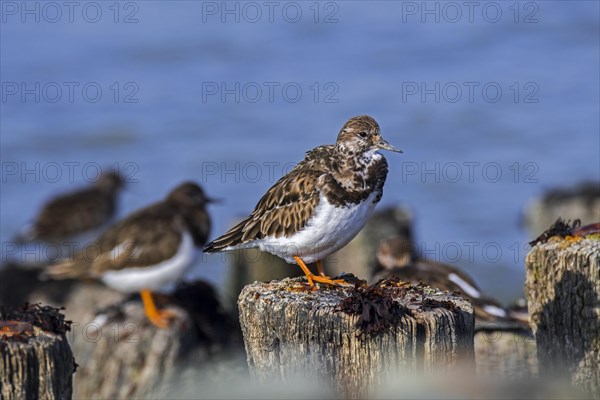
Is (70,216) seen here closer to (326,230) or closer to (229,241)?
(229,241)

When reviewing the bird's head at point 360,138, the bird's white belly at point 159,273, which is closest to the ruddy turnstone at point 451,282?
the bird's head at point 360,138

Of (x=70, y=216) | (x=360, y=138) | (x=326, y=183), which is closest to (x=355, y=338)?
(x=326, y=183)

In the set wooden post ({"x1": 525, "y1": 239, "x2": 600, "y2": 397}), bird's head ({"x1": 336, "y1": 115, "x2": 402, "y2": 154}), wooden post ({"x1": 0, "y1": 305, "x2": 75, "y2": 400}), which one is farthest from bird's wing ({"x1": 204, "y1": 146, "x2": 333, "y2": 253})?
wooden post ({"x1": 0, "y1": 305, "x2": 75, "y2": 400})

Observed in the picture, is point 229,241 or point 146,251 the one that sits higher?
point 146,251

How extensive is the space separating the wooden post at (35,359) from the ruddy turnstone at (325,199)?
189 cm

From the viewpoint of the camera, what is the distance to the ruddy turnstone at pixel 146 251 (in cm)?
1097

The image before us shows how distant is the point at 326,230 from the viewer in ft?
21.6

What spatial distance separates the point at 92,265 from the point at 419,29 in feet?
52.3

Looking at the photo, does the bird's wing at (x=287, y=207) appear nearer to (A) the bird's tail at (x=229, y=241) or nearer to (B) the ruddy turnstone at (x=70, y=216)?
(A) the bird's tail at (x=229, y=241)

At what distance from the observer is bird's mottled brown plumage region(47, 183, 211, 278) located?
11.0 meters

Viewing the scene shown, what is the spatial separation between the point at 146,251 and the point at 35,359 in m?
6.13

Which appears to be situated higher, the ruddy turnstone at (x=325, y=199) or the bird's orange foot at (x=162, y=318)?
the ruddy turnstone at (x=325, y=199)

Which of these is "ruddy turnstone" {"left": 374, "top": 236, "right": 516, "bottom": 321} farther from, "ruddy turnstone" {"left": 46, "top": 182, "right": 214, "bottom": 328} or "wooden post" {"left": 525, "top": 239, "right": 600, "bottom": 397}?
"ruddy turnstone" {"left": 46, "top": 182, "right": 214, "bottom": 328}

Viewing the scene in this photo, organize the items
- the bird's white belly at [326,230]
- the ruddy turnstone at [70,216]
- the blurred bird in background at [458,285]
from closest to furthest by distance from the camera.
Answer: the bird's white belly at [326,230]
the blurred bird in background at [458,285]
the ruddy turnstone at [70,216]
